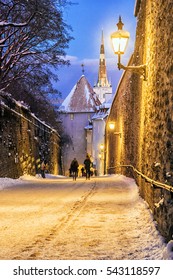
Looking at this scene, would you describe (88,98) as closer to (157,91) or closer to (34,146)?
(34,146)

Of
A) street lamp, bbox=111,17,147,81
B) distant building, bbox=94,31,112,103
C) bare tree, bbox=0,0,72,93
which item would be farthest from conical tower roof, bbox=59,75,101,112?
street lamp, bbox=111,17,147,81

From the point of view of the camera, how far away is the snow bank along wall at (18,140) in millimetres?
20712

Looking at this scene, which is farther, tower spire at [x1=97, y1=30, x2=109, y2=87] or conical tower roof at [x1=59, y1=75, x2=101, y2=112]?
tower spire at [x1=97, y1=30, x2=109, y2=87]

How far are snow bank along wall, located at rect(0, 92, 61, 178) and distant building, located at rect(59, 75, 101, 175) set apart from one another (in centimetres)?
4230

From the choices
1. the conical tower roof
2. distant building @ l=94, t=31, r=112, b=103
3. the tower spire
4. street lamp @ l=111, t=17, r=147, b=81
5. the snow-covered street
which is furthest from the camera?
the tower spire

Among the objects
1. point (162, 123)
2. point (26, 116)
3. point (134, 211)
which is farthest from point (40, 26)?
point (162, 123)

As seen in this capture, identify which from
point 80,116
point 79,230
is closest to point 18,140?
point 79,230

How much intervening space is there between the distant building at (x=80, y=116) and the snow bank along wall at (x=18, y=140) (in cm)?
4230

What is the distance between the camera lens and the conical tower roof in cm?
7673

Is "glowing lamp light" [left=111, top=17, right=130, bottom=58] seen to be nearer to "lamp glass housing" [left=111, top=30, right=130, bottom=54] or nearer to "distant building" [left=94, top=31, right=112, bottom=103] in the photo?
"lamp glass housing" [left=111, top=30, right=130, bottom=54]

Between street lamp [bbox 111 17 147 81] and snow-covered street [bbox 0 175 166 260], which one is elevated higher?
street lamp [bbox 111 17 147 81]

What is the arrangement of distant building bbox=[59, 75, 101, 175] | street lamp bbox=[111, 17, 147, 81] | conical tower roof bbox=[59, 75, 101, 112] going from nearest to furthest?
→ 1. street lamp bbox=[111, 17, 147, 81]
2. distant building bbox=[59, 75, 101, 175]
3. conical tower roof bbox=[59, 75, 101, 112]

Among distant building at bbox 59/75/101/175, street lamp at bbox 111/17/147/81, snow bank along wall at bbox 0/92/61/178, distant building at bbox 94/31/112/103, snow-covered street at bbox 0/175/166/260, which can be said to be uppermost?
distant building at bbox 94/31/112/103

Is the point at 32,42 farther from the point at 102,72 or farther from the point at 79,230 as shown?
the point at 102,72
